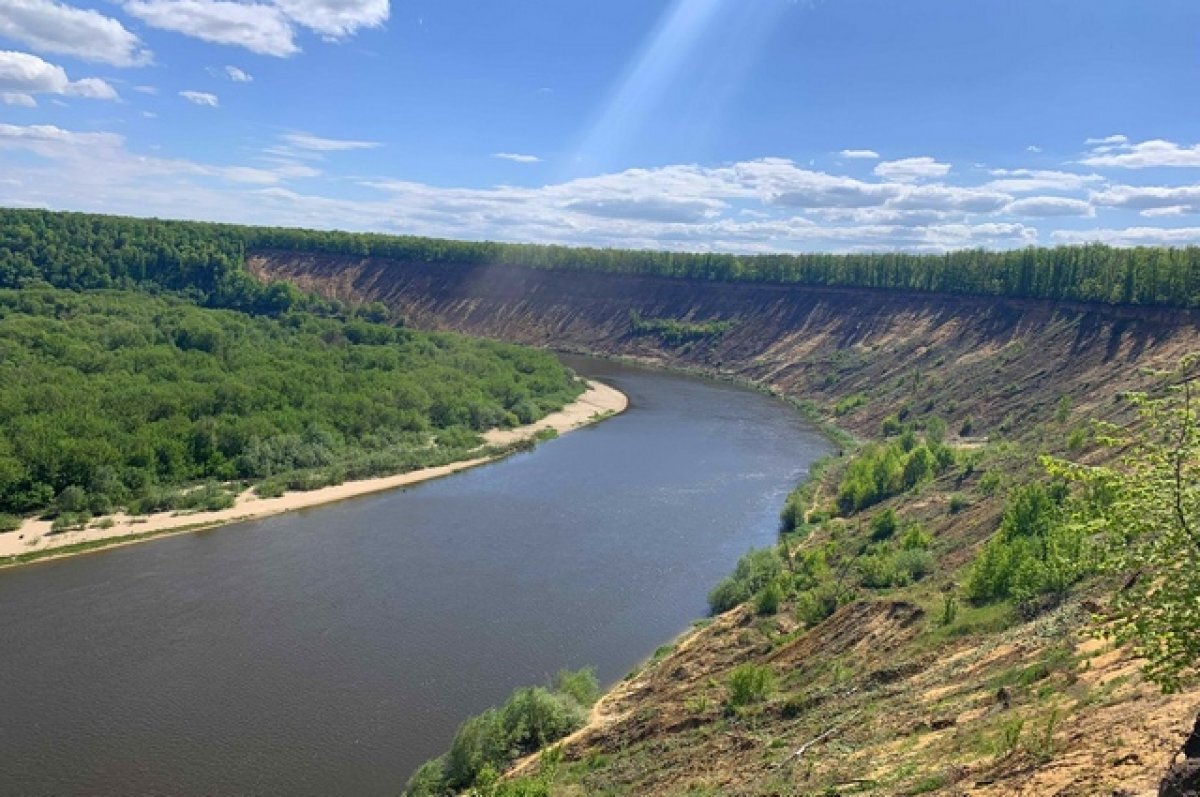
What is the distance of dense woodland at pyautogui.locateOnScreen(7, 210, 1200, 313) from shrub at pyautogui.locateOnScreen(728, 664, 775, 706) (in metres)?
65.9

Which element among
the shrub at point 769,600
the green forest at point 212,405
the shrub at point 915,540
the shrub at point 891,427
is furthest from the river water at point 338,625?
the shrub at point 891,427

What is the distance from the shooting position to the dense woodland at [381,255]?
85875 mm

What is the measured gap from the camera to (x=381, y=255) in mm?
156000

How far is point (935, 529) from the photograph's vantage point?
36.4 m

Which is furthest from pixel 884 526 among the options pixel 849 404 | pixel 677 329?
pixel 677 329

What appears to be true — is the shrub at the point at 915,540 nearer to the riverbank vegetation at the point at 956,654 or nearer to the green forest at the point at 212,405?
the riverbank vegetation at the point at 956,654

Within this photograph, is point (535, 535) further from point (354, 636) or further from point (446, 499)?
point (354, 636)

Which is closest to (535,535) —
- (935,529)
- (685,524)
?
(685,524)

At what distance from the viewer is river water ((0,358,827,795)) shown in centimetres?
2486

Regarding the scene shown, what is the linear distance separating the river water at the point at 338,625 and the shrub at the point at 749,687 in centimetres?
755

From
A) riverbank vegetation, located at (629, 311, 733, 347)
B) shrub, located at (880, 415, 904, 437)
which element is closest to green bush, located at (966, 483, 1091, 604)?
shrub, located at (880, 415, 904, 437)

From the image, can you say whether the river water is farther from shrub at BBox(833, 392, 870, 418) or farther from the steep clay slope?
shrub at BBox(833, 392, 870, 418)

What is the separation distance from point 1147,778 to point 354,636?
27.0 meters

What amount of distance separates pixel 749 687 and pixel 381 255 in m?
144
